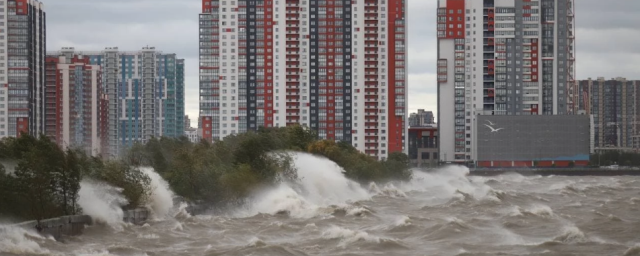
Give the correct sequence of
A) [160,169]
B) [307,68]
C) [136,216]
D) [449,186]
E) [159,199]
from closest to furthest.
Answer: [136,216]
[159,199]
[160,169]
[449,186]
[307,68]

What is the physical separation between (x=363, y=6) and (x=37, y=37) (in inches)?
2075

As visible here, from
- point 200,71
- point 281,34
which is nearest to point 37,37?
point 200,71

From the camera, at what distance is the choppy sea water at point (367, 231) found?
49.8 meters

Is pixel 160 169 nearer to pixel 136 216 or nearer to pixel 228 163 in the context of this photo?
pixel 228 163

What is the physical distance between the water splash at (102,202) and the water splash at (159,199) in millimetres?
3527

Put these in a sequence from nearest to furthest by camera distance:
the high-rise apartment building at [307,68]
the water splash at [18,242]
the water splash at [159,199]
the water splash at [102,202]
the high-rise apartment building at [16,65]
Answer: the water splash at [18,242] < the water splash at [102,202] < the water splash at [159,199] < the high-rise apartment building at [16,65] < the high-rise apartment building at [307,68]

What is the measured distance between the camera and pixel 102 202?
62.3m

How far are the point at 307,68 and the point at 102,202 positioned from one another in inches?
4929

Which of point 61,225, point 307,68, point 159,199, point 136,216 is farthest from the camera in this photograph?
point 307,68

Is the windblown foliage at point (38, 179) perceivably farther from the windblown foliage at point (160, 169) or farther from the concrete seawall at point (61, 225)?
the concrete seawall at point (61, 225)

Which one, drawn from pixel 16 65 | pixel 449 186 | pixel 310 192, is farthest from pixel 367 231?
pixel 16 65

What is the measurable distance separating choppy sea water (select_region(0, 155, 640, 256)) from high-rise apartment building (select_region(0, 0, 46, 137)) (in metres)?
91.9

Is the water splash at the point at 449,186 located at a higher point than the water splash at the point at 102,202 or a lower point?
lower

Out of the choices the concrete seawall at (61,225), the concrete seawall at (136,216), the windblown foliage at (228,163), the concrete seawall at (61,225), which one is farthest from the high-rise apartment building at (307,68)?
the concrete seawall at (61,225)
